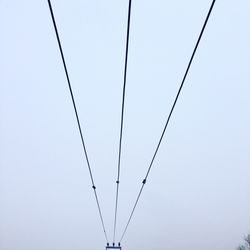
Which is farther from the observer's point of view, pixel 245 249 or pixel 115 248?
pixel 245 249

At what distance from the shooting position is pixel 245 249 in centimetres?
6375

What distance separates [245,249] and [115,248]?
139 ft

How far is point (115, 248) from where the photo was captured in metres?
31.0

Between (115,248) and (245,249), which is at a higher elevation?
(245,249)
